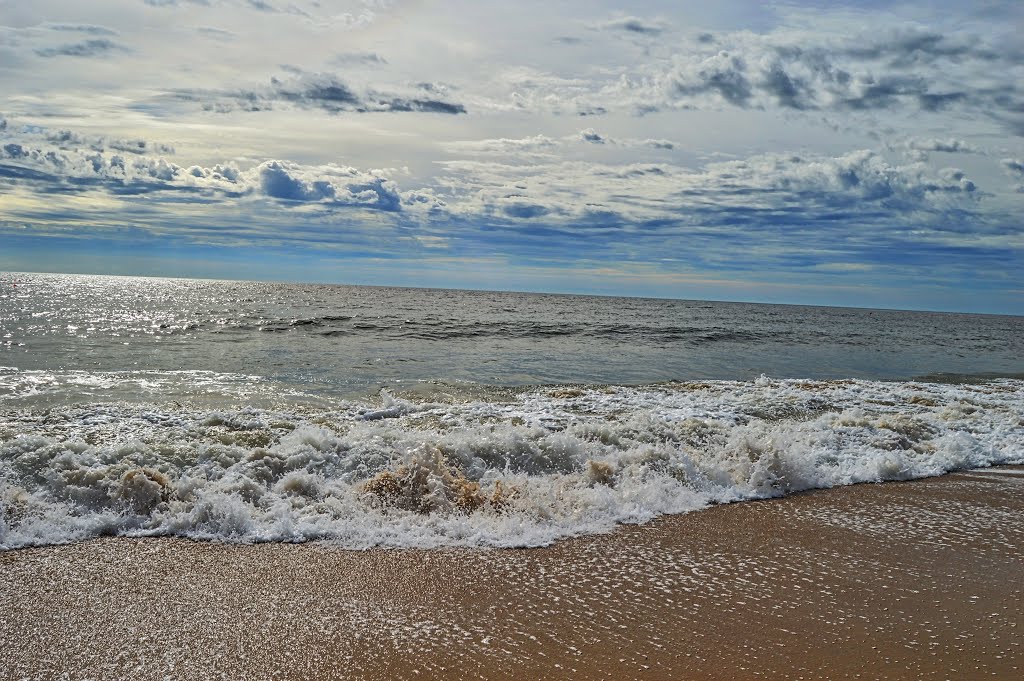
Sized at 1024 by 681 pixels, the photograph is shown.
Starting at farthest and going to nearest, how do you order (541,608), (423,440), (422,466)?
(423,440) → (422,466) → (541,608)

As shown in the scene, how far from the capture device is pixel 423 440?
7.71m

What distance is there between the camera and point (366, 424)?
32.9 ft

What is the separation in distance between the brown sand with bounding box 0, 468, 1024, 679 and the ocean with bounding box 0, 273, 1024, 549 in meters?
0.51

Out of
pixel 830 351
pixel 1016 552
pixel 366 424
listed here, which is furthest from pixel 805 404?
pixel 830 351

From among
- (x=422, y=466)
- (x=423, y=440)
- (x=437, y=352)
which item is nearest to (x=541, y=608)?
(x=422, y=466)

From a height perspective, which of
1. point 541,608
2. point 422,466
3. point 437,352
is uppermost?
point 422,466

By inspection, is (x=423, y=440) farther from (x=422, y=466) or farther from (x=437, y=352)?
(x=437, y=352)

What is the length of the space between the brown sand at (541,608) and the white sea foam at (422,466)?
15.1 inches

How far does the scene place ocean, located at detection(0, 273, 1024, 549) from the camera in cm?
596

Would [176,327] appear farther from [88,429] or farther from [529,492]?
[529,492]

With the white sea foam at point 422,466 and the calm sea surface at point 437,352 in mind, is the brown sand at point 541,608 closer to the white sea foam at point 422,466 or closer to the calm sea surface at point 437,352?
the white sea foam at point 422,466

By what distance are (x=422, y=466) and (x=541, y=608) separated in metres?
2.53

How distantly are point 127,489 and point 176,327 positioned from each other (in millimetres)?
23908

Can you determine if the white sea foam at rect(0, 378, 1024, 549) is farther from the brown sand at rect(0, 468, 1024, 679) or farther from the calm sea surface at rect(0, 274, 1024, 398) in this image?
the calm sea surface at rect(0, 274, 1024, 398)
